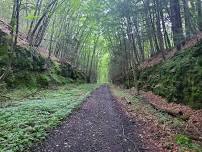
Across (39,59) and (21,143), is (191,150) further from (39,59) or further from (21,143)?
(39,59)

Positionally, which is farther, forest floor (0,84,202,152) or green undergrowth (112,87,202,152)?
green undergrowth (112,87,202,152)

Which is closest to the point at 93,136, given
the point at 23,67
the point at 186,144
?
the point at 186,144

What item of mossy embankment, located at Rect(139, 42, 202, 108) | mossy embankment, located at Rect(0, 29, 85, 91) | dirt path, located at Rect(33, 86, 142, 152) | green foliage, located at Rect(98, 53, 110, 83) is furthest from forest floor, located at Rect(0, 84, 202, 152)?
green foliage, located at Rect(98, 53, 110, 83)

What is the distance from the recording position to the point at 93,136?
960 cm

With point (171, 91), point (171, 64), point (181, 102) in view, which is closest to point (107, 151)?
point (181, 102)

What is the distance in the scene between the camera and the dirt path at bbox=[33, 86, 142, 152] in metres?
8.22

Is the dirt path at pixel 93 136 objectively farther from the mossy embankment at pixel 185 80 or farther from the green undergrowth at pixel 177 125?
the mossy embankment at pixel 185 80

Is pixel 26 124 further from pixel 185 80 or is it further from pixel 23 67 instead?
pixel 23 67

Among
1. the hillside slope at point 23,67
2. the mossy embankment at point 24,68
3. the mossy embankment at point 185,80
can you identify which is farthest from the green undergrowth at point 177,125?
the hillside slope at point 23,67

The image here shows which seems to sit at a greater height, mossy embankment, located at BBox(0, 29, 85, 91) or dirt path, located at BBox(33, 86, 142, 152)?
mossy embankment, located at BBox(0, 29, 85, 91)

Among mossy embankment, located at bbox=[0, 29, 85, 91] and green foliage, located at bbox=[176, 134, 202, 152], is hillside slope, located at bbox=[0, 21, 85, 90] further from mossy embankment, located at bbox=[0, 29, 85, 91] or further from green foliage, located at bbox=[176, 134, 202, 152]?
green foliage, located at bbox=[176, 134, 202, 152]

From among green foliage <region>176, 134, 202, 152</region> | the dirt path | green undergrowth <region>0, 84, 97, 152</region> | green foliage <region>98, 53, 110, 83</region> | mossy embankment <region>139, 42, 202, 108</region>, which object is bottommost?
green foliage <region>176, 134, 202, 152</region>

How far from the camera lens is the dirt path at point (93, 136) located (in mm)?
8219

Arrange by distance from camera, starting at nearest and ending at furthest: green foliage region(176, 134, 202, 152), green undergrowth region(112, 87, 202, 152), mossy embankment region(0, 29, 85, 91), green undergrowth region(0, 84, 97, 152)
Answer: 1. green undergrowth region(0, 84, 97, 152)
2. green foliage region(176, 134, 202, 152)
3. green undergrowth region(112, 87, 202, 152)
4. mossy embankment region(0, 29, 85, 91)
